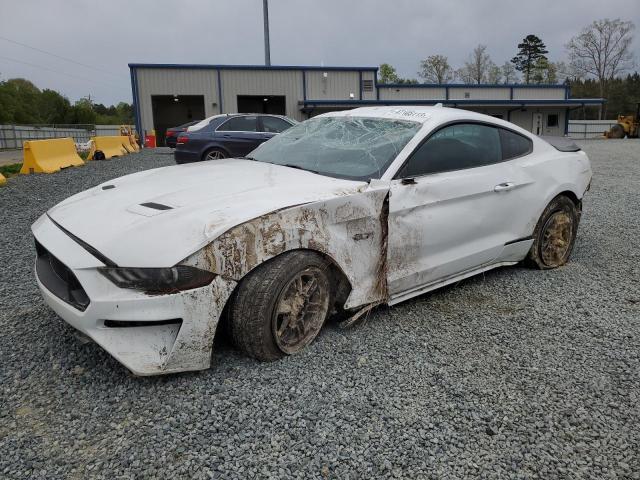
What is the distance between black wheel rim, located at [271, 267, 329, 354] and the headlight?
544 mm

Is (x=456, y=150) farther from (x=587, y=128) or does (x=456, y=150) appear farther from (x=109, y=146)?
(x=587, y=128)

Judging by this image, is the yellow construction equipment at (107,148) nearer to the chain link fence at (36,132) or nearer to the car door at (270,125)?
the car door at (270,125)

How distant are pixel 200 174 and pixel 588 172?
365 cm

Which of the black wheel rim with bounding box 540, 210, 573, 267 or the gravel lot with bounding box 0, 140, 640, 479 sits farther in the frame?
the black wheel rim with bounding box 540, 210, 573, 267

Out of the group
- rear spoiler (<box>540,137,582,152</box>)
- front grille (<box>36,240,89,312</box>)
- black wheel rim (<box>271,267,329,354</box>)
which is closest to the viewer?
front grille (<box>36,240,89,312</box>)

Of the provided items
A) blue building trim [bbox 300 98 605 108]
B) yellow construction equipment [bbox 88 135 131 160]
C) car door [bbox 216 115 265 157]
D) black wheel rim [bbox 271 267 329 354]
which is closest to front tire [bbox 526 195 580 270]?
black wheel rim [bbox 271 267 329 354]

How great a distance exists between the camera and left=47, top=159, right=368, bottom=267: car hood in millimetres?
2465

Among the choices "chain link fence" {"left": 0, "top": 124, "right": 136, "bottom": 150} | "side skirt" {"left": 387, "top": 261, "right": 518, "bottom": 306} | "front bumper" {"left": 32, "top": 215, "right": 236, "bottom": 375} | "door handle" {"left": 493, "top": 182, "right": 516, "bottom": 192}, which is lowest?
"side skirt" {"left": 387, "top": 261, "right": 518, "bottom": 306}

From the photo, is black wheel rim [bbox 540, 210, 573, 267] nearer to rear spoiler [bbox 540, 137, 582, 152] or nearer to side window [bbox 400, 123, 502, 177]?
rear spoiler [bbox 540, 137, 582, 152]

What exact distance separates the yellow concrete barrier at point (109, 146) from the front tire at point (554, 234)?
604 inches

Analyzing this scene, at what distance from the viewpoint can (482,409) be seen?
2.46 meters

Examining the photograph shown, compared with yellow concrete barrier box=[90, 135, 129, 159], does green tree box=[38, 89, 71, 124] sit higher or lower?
higher

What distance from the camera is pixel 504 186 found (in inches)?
155

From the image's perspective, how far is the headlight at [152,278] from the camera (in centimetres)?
242
